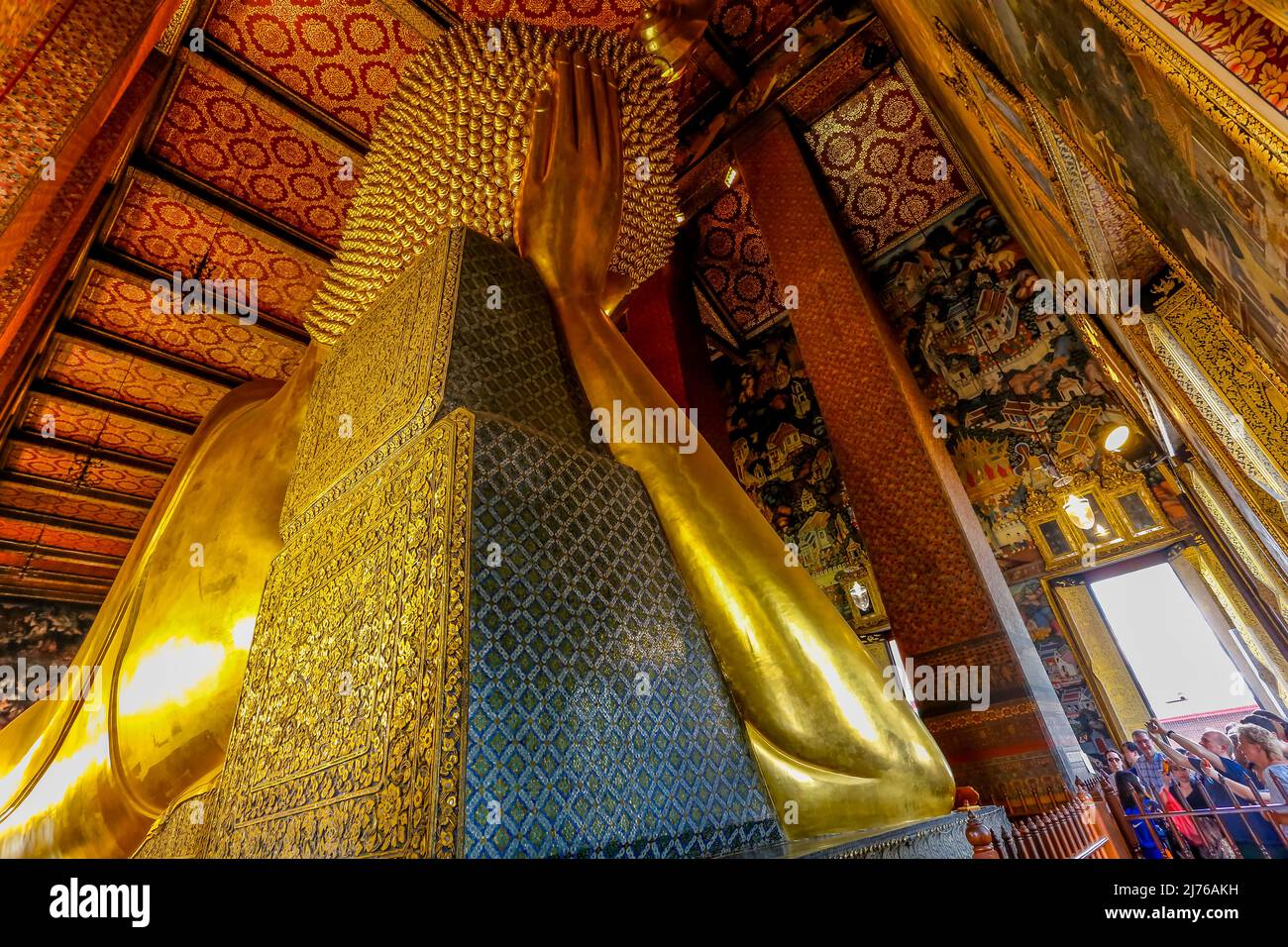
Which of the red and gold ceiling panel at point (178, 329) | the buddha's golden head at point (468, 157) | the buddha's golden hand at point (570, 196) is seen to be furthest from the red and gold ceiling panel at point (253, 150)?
the buddha's golden hand at point (570, 196)

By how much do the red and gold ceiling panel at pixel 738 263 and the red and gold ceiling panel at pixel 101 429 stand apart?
5.21 meters

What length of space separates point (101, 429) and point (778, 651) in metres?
6.53

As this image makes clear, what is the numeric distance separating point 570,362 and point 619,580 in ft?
1.97

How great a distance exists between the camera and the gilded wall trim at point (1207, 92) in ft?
2.94

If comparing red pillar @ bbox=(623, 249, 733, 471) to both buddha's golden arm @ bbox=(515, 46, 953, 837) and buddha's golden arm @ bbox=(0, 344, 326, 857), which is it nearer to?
buddha's golden arm @ bbox=(515, 46, 953, 837)

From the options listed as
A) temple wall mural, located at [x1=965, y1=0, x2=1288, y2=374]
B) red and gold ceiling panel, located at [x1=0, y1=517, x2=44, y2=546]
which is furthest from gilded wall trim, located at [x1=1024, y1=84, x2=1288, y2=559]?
red and gold ceiling panel, located at [x1=0, y1=517, x2=44, y2=546]

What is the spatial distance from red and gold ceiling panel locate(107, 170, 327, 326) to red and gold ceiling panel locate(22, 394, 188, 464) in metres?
1.82

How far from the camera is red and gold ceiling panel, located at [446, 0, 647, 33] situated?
321 centimetres

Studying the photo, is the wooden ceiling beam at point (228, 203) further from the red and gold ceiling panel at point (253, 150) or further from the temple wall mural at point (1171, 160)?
the temple wall mural at point (1171, 160)

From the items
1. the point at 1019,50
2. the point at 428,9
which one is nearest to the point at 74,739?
the point at 1019,50

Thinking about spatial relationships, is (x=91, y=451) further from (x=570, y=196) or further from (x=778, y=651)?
(x=778, y=651)

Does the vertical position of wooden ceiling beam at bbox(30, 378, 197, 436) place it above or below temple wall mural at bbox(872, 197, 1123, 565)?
above

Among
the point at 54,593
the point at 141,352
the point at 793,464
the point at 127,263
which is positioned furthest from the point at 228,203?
the point at 54,593
